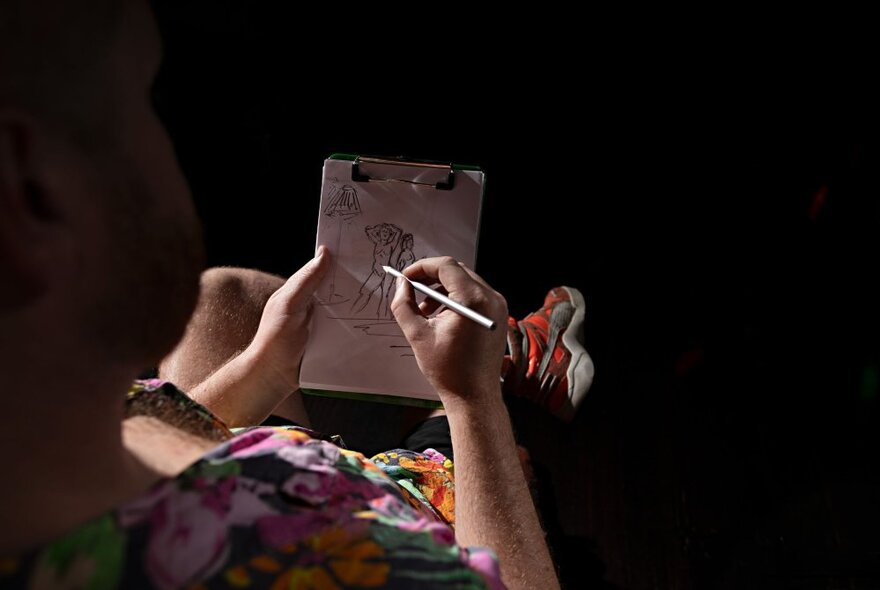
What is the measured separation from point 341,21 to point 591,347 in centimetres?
99

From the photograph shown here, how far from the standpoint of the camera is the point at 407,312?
91 centimetres

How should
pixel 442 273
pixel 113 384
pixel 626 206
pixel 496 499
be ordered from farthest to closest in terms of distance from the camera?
pixel 626 206 < pixel 442 273 < pixel 496 499 < pixel 113 384

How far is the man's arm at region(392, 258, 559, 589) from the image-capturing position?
0.75 meters

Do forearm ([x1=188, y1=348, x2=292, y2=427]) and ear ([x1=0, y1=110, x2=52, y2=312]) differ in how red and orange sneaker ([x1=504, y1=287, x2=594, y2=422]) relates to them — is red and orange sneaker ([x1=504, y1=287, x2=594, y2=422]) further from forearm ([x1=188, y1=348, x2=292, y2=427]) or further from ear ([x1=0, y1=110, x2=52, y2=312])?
ear ([x1=0, y1=110, x2=52, y2=312])

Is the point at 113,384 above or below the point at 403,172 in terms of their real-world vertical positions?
below

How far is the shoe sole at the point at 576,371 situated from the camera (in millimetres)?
1362

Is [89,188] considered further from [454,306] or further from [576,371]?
[576,371]

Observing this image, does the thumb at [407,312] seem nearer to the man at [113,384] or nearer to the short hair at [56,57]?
the man at [113,384]

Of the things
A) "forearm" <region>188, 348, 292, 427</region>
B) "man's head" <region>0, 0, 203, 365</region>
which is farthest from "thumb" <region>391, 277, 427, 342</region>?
"man's head" <region>0, 0, 203, 365</region>

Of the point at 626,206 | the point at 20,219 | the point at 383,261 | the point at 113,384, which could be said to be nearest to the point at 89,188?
the point at 20,219

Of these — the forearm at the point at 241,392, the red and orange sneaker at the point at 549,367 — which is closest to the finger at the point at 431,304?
the forearm at the point at 241,392

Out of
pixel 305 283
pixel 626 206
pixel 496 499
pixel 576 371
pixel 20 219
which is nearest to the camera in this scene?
pixel 20 219

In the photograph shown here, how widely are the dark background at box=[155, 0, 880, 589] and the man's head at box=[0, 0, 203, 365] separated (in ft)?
3.64

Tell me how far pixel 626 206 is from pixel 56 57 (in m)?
1.45
